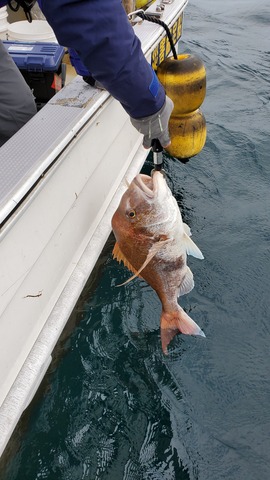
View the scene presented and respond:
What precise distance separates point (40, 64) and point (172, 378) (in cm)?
277

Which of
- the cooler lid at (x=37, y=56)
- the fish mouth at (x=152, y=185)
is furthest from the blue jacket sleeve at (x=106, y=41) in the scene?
the cooler lid at (x=37, y=56)

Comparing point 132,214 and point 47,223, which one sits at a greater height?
point 47,223

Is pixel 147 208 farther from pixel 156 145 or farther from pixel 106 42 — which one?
pixel 106 42

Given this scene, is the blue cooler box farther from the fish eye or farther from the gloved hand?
the fish eye

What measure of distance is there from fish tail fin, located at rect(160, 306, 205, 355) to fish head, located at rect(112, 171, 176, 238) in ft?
1.94

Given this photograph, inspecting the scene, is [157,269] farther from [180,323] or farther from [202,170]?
[202,170]

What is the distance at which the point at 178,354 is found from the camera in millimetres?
3639

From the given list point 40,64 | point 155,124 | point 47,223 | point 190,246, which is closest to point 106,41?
point 155,124

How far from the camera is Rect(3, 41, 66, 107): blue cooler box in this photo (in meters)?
3.90

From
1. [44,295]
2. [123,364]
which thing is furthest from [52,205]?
Answer: [123,364]

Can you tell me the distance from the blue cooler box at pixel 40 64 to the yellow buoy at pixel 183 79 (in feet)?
3.13

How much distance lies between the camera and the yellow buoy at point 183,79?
421cm

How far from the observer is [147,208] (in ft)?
9.40

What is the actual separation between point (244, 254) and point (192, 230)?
616 mm
